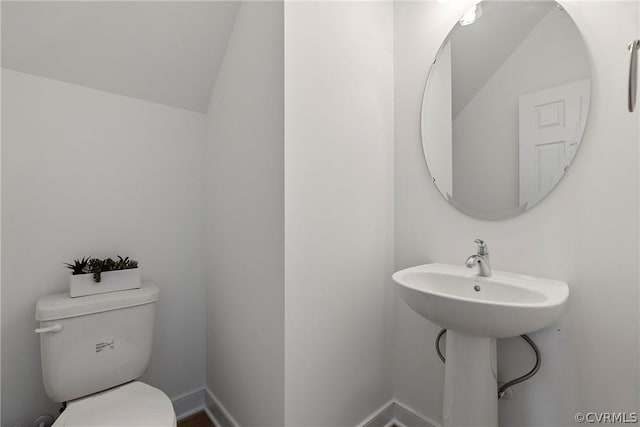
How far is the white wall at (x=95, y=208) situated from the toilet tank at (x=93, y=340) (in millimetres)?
193

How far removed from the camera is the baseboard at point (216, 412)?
1.40 metres

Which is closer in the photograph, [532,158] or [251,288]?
[532,158]

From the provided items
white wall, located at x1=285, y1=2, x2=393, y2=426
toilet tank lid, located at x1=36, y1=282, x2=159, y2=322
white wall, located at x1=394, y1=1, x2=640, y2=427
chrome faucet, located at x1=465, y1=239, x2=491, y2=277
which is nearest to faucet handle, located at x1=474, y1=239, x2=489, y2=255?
chrome faucet, located at x1=465, y1=239, x2=491, y2=277

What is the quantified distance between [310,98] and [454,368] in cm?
114

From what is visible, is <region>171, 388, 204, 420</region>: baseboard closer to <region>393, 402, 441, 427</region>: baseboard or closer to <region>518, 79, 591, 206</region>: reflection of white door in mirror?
<region>393, 402, 441, 427</region>: baseboard

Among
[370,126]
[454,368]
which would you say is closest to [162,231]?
[370,126]

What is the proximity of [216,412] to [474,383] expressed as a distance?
1255mm

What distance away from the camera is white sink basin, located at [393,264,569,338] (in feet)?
2.70

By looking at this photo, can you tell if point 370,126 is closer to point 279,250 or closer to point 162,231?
point 279,250

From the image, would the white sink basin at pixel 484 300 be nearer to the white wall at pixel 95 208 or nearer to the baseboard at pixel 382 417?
the baseboard at pixel 382 417

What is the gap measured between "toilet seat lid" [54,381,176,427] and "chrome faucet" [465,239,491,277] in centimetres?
118

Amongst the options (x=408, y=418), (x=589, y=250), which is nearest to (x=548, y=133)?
(x=589, y=250)

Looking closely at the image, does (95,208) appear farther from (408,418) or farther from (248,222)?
(408,418)

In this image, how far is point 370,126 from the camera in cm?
142
